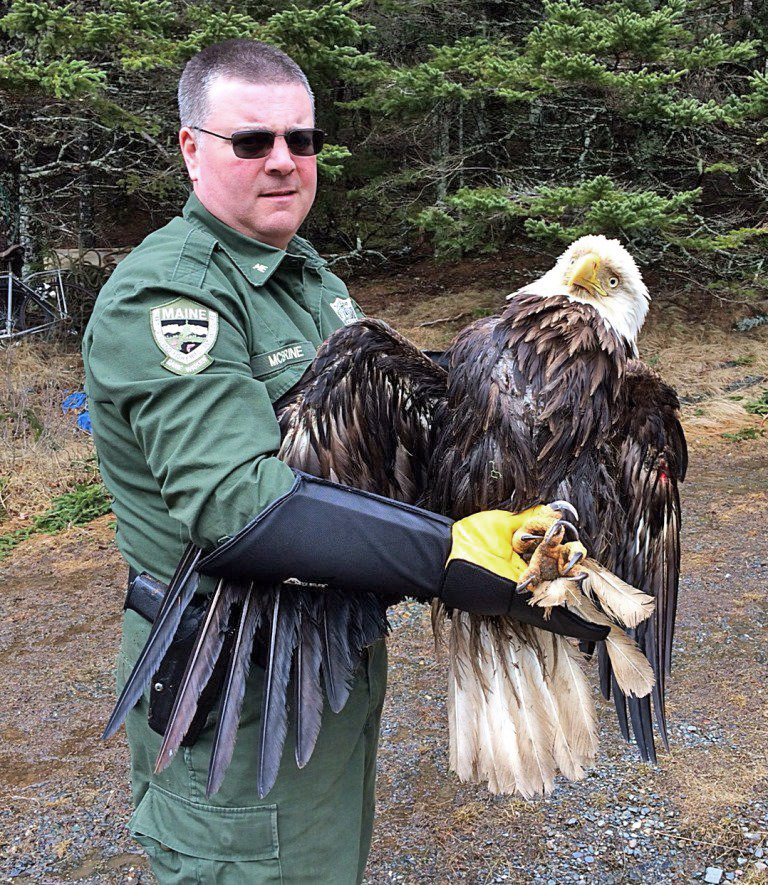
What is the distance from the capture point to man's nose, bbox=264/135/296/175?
177cm

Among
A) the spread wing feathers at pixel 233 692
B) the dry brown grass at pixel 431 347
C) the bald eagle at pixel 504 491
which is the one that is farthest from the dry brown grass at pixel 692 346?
the spread wing feathers at pixel 233 692

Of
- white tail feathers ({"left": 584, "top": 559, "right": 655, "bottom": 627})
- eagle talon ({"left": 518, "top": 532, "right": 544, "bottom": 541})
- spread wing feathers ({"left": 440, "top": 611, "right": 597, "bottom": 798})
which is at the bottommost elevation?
spread wing feathers ({"left": 440, "top": 611, "right": 597, "bottom": 798})

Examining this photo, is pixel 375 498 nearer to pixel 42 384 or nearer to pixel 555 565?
pixel 555 565

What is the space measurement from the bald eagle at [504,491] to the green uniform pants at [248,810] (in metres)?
0.18

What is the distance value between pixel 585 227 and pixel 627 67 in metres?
2.03

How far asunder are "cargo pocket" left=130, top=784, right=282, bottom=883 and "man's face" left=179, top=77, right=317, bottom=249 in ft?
4.19

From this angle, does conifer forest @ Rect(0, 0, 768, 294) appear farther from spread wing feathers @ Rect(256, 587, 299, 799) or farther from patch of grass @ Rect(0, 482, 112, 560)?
spread wing feathers @ Rect(256, 587, 299, 799)

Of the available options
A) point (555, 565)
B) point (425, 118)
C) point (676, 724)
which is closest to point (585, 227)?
point (425, 118)

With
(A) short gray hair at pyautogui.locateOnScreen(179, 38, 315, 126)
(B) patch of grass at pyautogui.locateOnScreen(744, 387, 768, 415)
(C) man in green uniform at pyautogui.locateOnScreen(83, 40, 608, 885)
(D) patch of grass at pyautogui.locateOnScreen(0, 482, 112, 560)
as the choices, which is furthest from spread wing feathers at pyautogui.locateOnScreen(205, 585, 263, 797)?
(B) patch of grass at pyautogui.locateOnScreen(744, 387, 768, 415)

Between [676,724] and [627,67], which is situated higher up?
[627,67]

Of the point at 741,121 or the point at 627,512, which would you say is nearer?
the point at 627,512

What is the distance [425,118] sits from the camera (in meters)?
11.4

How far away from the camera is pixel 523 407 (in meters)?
1.99

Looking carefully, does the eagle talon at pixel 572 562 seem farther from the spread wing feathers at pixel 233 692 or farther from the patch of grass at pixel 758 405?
the patch of grass at pixel 758 405
